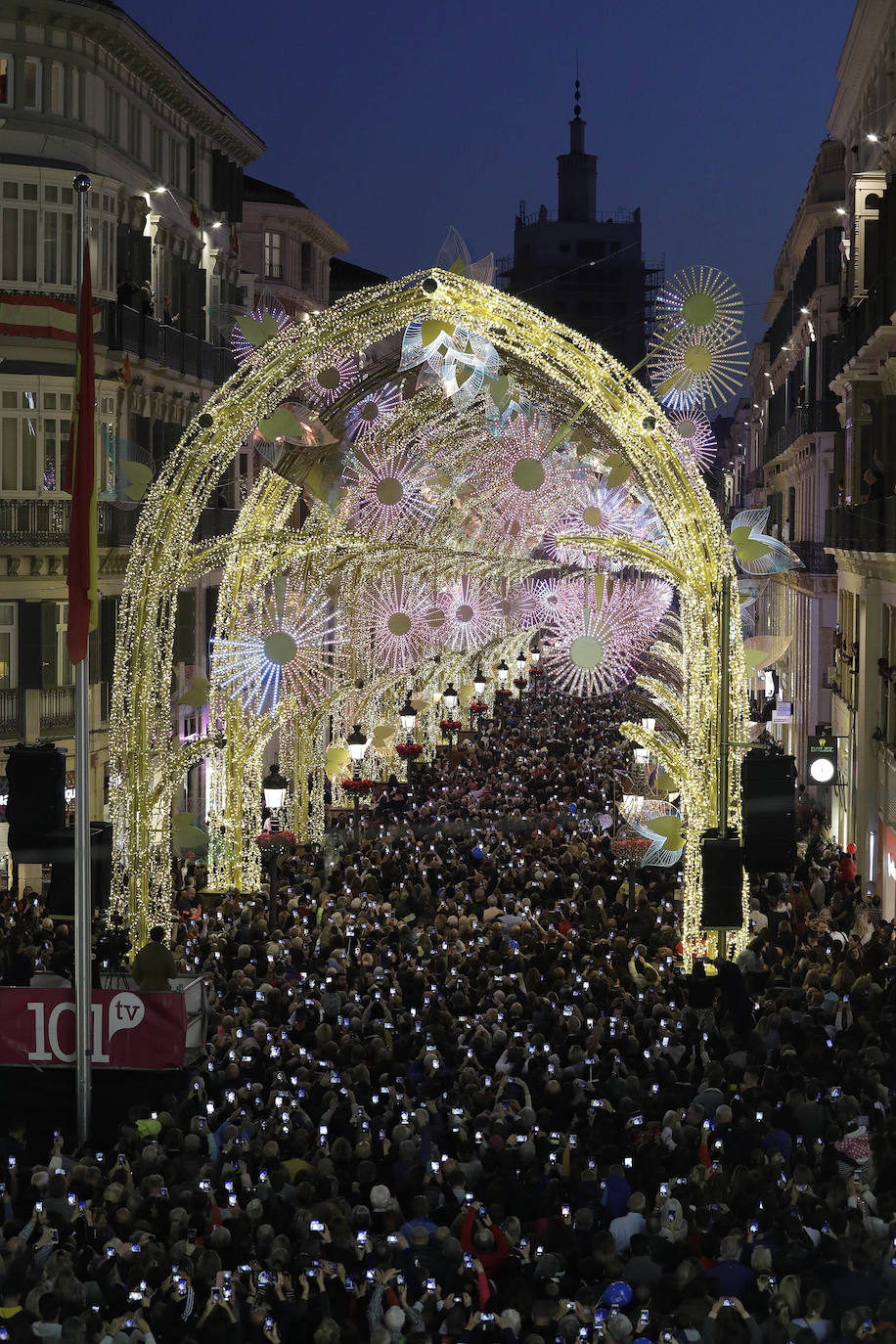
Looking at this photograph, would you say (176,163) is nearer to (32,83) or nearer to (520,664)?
(32,83)

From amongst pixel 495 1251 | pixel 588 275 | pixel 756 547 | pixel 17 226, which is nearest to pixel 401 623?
pixel 17 226

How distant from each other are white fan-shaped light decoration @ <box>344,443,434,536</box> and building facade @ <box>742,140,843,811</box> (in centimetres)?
769

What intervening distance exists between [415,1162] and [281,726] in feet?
70.5

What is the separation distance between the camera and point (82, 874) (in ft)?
53.1

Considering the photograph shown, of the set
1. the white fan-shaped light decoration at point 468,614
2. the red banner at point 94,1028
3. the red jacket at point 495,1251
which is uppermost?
the white fan-shaped light decoration at point 468,614

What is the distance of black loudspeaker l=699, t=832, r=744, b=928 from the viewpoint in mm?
19172

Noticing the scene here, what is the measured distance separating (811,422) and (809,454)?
295cm

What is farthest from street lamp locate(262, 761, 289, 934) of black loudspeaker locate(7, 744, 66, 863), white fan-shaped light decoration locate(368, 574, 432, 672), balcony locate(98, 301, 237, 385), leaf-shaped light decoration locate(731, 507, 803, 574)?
balcony locate(98, 301, 237, 385)

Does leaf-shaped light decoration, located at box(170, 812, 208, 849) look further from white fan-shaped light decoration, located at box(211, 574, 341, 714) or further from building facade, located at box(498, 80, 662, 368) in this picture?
building facade, located at box(498, 80, 662, 368)

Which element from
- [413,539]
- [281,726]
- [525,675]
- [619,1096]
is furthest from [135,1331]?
[525,675]

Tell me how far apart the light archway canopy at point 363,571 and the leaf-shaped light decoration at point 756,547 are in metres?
0.26

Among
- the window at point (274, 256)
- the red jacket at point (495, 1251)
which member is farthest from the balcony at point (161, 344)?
the red jacket at point (495, 1251)

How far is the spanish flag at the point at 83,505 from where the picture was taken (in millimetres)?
16531

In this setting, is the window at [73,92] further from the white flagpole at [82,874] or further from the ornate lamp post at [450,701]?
the white flagpole at [82,874]
